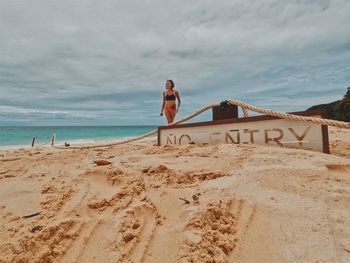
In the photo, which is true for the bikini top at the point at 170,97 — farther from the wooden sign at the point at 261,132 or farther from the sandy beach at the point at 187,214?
the sandy beach at the point at 187,214

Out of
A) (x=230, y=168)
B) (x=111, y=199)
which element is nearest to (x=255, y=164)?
(x=230, y=168)

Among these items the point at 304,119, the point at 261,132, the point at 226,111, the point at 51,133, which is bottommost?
the point at 261,132

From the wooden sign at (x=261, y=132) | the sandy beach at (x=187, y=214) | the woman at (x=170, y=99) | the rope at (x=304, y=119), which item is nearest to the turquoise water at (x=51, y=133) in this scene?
the woman at (x=170, y=99)

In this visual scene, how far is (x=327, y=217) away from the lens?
1.36 m

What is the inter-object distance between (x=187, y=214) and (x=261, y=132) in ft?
6.92

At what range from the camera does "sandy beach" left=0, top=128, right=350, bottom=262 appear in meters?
1.20

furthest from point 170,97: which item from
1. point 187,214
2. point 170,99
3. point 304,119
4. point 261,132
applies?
point 187,214

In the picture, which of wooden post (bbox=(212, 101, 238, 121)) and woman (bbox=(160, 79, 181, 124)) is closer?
wooden post (bbox=(212, 101, 238, 121))

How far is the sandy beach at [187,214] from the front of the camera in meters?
1.20

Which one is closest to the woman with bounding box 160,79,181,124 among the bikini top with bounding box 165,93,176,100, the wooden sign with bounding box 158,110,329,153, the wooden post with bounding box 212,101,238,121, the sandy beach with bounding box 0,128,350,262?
the bikini top with bounding box 165,93,176,100

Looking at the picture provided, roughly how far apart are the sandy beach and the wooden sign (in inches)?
23.0

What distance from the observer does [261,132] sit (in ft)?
10.5

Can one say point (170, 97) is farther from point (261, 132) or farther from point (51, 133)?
point (51, 133)

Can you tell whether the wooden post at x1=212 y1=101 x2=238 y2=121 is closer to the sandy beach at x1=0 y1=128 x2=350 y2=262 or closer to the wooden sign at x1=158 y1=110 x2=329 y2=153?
the wooden sign at x1=158 y1=110 x2=329 y2=153
